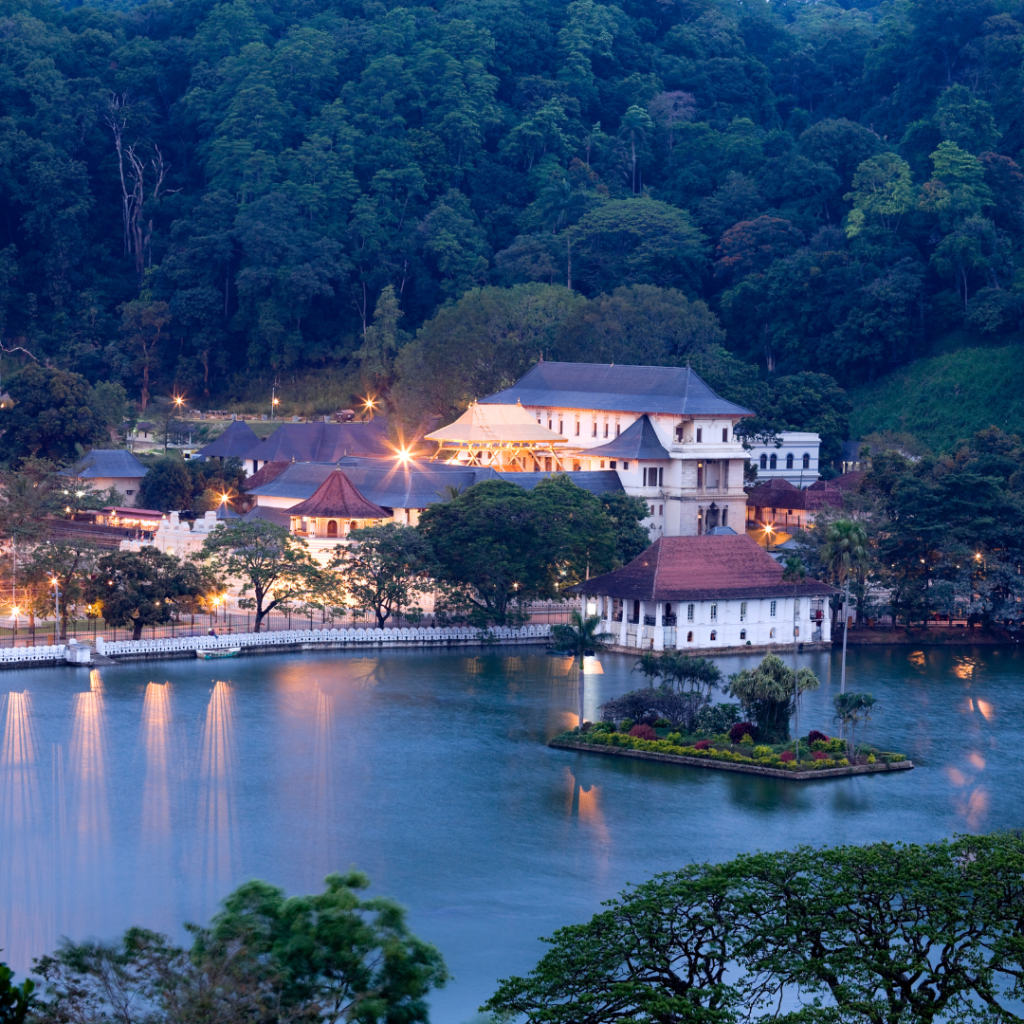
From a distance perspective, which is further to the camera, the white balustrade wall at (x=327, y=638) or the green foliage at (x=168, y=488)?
the green foliage at (x=168, y=488)

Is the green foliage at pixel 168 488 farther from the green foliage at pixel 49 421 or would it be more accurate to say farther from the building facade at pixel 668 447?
the building facade at pixel 668 447

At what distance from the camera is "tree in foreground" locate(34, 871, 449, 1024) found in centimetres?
2058

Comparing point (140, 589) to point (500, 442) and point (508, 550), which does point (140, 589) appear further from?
point (500, 442)

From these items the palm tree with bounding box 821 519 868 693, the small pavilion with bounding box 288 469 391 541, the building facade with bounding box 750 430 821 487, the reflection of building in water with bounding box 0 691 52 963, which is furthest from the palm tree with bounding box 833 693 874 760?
the building facade with bounding box 750 430 821 487

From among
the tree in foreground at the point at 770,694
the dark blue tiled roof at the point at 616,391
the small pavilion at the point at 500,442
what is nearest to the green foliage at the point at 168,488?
the small pavilion at the point at 500,442

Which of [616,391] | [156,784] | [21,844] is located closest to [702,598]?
[156,784]

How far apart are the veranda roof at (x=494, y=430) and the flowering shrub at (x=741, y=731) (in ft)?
106

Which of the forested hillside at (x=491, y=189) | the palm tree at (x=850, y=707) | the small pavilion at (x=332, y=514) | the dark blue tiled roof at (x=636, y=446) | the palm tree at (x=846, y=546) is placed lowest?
the palm tree at (x=850, y=707)

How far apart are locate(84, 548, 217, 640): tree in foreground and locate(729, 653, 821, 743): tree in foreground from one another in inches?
728

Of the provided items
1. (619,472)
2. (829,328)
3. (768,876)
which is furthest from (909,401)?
(768,876)

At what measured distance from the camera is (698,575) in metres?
53.1

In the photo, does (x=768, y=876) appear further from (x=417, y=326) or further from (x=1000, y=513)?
(x=417, y=326)

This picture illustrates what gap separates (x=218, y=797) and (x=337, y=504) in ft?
77.4

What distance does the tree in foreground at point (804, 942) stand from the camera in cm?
2117
